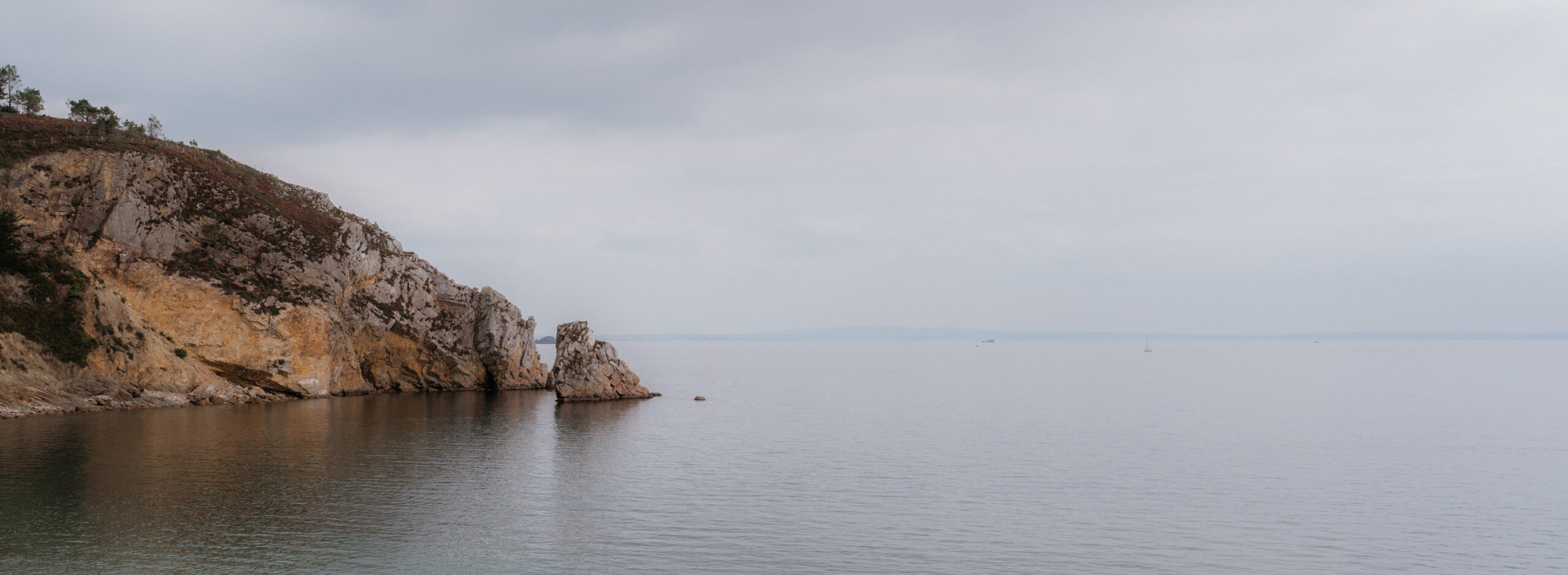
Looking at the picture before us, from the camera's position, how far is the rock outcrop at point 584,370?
90562 millimetres

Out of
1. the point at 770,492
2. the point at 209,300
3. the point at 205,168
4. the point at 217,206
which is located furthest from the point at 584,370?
the point at 770,492

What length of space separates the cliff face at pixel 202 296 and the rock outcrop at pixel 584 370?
627 inches

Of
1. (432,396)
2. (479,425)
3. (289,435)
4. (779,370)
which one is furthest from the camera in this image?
(779,370)

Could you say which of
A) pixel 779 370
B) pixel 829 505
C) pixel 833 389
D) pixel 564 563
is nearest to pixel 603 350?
pixel 833 389

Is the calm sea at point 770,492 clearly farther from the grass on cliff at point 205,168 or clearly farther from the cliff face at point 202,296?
the grass on cliff at point 205,168

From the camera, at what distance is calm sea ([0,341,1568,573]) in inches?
1184

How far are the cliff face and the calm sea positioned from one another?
6.30 meters

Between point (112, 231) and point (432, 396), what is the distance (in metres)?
32.5

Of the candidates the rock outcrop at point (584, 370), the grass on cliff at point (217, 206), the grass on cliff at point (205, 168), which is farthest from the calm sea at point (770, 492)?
the grass on cliff at point (205, 168)

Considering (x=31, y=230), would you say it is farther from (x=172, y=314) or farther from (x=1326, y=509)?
(x=1326, y=509)

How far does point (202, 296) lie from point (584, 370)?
116ft

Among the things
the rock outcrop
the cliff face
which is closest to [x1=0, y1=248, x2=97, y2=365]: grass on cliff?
the cliff face

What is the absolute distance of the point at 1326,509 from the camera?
128ft

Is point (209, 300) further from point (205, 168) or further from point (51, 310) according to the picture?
point (205, 168)
